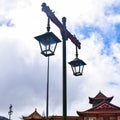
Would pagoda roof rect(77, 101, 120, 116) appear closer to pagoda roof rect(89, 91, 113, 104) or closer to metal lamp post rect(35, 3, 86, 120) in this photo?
pagoda roof rect(89, 91, 113, 104)

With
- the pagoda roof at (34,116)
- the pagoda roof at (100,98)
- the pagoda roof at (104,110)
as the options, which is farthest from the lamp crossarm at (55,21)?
the pagoda roof at (100,98)

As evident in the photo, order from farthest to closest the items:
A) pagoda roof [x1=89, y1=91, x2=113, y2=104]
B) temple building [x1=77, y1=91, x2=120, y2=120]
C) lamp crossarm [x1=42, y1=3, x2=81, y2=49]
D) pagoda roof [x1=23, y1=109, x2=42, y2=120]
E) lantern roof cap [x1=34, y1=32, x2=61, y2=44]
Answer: pagoda roof [x1=89, y1=91, x2=113, y2=104] → pagoda roof [x1=23, y1=109, x2=42, y2=120] → temple building [x1=77, y1=91, x2=120, y2=120] → lamp crossarm [x1=42, y1=3, x2=81, y2=49] → lantern roof cap [x1=34, y1=32, x2=61, y2=44]

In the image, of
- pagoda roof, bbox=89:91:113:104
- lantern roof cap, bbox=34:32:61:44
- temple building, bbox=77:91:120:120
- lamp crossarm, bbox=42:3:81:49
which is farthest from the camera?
pagoda roof, bbox=89:91:113:104

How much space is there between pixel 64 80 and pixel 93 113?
40.0 metres

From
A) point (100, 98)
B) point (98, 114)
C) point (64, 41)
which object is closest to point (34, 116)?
point (98, 114)

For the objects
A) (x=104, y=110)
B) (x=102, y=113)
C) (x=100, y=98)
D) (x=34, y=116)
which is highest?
(x=100, y=98)

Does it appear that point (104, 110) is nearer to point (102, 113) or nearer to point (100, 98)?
point (102, 113)

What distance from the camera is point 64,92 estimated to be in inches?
301

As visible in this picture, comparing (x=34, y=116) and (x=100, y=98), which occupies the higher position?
(x=100, y=98)

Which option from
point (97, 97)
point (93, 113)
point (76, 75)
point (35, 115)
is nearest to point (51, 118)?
point (35, 115)

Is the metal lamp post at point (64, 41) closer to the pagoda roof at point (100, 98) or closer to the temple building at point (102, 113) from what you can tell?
the temple building at point (102, 113)

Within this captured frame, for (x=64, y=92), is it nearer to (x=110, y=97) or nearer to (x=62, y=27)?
(x=62, y=27)

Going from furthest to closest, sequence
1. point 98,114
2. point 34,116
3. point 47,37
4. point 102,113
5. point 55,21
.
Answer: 1. point 34,116
2. point 98,114
3. point 102,113
4. point 55,21
5. point 47,37

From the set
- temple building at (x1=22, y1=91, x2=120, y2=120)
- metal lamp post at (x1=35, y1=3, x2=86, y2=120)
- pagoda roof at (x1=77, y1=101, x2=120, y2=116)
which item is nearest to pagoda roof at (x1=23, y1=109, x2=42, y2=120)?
temple building at (x1=22, y1=91, x2=120, y2=120)
